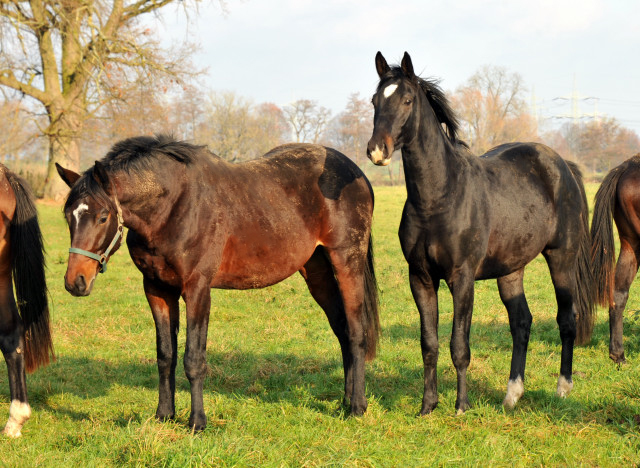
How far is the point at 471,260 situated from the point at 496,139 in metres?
55.2

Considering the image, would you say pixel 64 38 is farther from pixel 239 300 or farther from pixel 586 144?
pixel 586 144

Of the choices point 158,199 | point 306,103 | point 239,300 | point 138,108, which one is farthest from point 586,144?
point 158,199

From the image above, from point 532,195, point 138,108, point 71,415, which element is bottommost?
point 71,415

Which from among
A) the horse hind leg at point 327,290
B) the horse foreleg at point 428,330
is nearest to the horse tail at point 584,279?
the horse foreleg at point 428,330

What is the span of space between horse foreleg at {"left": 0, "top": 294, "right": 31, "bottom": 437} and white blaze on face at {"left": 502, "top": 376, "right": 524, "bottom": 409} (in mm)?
3950

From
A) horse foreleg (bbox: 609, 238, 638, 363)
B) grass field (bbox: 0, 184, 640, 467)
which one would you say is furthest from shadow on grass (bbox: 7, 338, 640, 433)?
horse foreleg (bbox: 609, 238, 638, 363)

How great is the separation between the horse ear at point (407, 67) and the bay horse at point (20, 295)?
3329 millimetres

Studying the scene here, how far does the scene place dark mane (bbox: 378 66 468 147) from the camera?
4.41m

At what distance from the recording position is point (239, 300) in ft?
31.5

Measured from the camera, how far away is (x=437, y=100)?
4.61m

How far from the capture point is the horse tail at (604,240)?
22.1ft

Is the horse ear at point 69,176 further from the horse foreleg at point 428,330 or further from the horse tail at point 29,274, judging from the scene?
the horse foreleg at point 428,330

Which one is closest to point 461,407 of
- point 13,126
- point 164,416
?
point 164,416

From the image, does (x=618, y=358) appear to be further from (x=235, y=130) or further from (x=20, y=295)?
(x=235, y=130)
